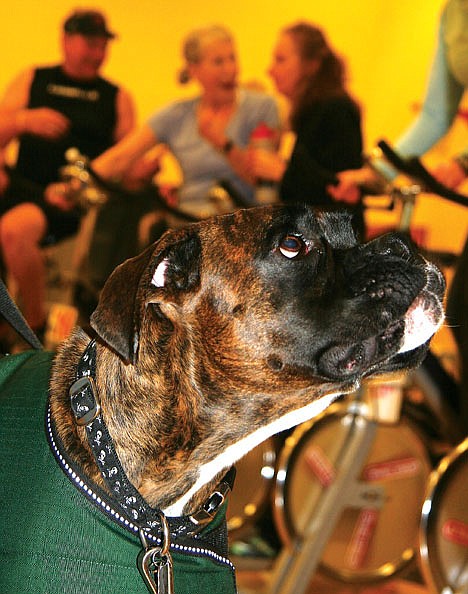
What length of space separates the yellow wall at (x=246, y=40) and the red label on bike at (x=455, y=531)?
4371 millimetres

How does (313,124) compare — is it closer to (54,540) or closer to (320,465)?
(320,465)

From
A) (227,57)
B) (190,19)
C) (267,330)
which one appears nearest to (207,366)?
(267,330)

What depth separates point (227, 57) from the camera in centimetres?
534

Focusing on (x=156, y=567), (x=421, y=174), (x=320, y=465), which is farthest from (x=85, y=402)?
(x=320, y=465)

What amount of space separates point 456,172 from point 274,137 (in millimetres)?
1435

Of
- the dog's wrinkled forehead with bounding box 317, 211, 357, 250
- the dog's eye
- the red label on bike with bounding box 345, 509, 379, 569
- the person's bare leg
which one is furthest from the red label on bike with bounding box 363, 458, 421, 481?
the person's bare leg

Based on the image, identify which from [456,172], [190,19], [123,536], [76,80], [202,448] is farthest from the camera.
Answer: [190,19]

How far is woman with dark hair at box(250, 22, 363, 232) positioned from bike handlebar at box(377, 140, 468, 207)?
0.25 meters

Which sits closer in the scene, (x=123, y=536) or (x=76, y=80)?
(x=123, y=536)

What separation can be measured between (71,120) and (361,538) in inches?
134

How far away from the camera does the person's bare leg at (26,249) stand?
561 cm

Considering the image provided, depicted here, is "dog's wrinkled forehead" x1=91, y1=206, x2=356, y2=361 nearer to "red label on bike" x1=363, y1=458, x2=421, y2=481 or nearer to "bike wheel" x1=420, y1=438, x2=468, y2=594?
"bike wheel" x1=420, y1=438, x2=468, y2=594

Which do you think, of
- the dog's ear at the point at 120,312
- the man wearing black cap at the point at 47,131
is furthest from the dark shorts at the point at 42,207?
the dog's ear at the point at 120,312

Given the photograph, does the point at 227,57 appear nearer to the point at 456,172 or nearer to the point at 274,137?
the point at 274,137
